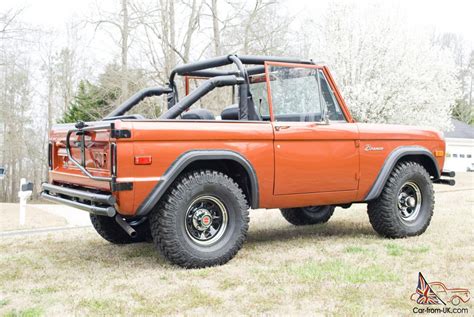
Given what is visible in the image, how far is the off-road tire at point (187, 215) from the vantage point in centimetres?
477

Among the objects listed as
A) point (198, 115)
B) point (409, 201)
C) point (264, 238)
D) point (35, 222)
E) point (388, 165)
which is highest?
point (198, 115)

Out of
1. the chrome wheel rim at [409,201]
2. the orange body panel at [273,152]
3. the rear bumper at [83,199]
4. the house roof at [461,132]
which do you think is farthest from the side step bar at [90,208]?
the house roof at [461,132]

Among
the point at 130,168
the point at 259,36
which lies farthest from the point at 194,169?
the point at 259,36

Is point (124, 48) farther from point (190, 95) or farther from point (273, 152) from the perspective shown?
point (273, 152)

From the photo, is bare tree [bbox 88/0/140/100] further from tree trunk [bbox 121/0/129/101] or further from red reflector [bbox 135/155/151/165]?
red reflector [bbox 135/155/151/165]

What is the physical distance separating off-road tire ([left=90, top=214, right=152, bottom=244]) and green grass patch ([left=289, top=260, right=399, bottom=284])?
2.06m

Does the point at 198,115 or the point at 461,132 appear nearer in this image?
the point at 198,115

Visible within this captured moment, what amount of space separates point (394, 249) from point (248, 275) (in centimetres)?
185

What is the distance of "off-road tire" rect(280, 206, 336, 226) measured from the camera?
751 centimetres

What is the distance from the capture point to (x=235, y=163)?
17.3 ft

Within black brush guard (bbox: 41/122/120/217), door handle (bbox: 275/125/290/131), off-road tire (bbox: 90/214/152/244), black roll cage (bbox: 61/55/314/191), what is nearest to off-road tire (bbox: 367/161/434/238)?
door handle (bbox: 275/125/290/131)

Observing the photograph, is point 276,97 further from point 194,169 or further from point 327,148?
point 194,169

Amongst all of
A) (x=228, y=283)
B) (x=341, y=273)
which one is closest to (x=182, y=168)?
(x=228, y=283)

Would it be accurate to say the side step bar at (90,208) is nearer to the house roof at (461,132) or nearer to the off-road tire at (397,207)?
the off-road tire at (397,207)
